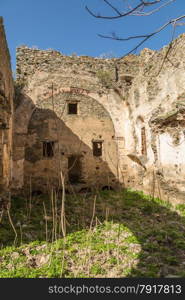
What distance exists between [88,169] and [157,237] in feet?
20.2

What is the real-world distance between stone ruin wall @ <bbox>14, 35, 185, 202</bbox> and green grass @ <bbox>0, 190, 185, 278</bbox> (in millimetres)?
2173

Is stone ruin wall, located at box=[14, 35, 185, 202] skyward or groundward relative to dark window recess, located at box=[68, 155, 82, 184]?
skyward

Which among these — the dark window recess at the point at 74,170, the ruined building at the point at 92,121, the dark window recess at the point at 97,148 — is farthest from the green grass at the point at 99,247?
the dark window recess at the point at 97,148

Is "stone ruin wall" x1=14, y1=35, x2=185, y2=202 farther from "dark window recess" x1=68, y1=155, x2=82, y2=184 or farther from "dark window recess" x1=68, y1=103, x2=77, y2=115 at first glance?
"dark window recess" x1=68, y1=155, x2=82, y2=184

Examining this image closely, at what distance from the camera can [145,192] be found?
34.7 ft

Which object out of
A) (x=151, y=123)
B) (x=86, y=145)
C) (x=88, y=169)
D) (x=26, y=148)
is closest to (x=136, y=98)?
(x=151, y=123)

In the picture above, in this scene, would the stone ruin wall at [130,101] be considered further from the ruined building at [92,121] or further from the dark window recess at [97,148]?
the dark window recess at [97,148]

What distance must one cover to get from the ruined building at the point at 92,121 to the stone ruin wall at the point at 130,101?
36mm

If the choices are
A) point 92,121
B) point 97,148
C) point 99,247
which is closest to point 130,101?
point 92,121

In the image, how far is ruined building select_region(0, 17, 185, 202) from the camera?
31.3 ft

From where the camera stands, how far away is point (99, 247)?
5.16 m

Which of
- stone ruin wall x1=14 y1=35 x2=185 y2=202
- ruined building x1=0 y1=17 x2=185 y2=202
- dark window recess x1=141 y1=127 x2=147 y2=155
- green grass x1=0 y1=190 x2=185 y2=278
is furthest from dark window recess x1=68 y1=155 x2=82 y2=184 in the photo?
green grass x1=0 y1=190 x2=185 y2=278

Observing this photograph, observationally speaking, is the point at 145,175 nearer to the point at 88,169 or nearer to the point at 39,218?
the point at 88,169

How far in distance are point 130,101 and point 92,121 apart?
6.83 ft
